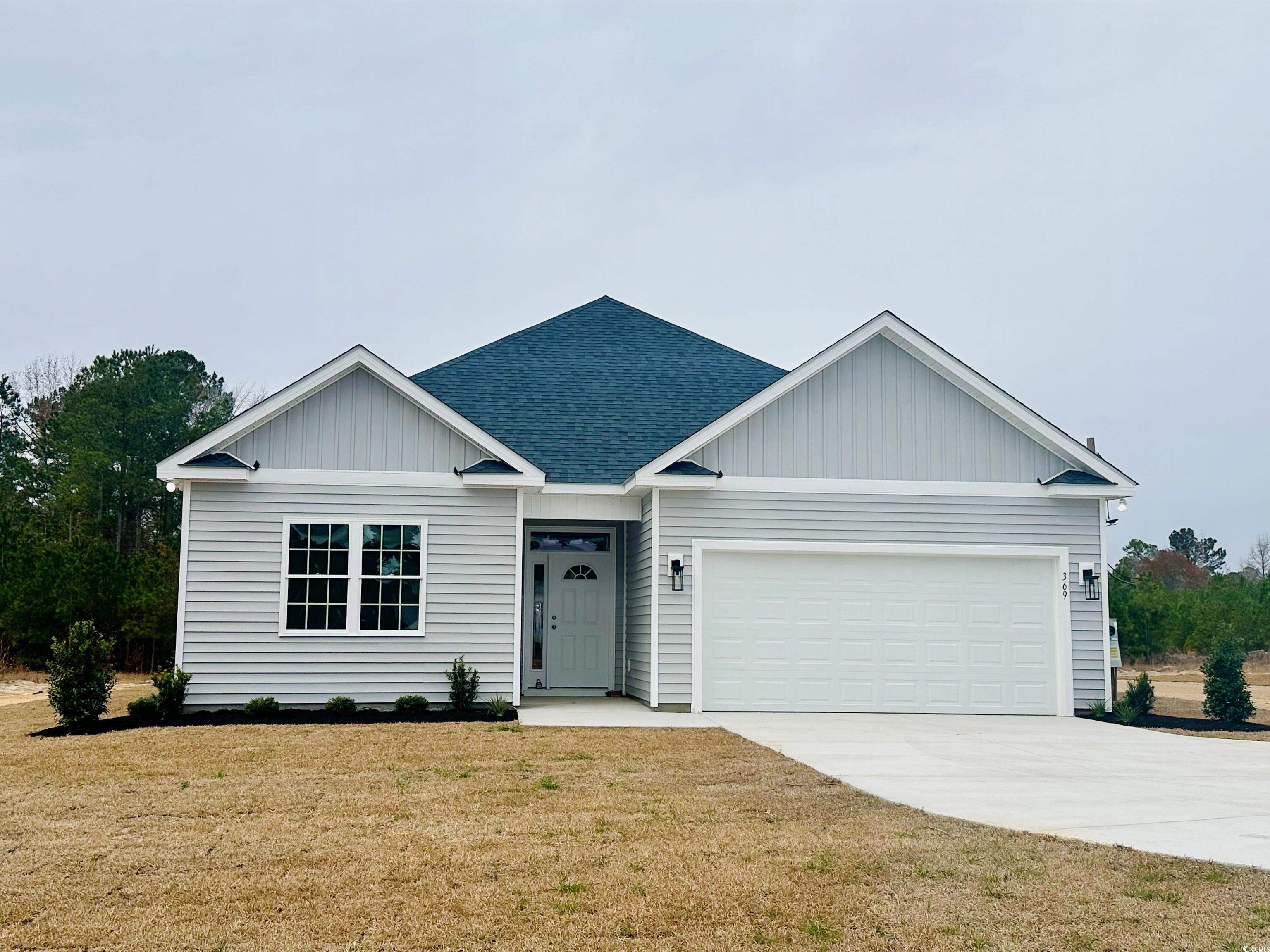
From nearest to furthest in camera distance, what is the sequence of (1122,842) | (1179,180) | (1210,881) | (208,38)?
(1210,881), (1122,842), (208,38), (1179,180)

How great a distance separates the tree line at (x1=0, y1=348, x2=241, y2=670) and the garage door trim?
39.0 ft

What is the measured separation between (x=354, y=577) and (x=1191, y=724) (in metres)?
10.6

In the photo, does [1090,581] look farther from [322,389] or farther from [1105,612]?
[322,389]

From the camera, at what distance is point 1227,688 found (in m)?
14.5

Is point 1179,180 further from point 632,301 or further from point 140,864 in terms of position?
point 140,864

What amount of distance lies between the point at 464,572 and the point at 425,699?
1.67m

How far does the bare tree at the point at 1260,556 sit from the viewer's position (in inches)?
2320

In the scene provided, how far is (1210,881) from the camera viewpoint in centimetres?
577

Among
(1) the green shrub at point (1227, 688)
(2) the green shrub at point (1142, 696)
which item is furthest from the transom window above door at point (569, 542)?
(1) the green shrub at point (1227, 688)

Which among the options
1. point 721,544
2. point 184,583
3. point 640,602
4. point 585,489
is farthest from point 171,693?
point 721,544

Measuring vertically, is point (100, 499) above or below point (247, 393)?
below

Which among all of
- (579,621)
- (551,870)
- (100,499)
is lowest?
(551,870)

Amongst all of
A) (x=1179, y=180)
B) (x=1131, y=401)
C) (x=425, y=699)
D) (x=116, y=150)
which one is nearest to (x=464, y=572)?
(x=425, y=699)

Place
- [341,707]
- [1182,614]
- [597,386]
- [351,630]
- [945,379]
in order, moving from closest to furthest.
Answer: [341,707], [351,630], [945,379], [597,386], [1182,614]
